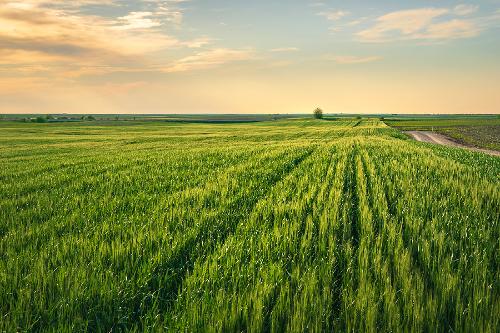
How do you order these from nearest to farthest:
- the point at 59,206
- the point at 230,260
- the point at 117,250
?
1. the point at 230,260
2. the point at 117,250
3. the point at 59,206

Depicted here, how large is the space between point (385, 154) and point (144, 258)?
17.8 meters

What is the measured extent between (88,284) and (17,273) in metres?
1.03

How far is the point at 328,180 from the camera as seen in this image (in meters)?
11.1

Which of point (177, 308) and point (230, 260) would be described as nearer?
point (177, 308)

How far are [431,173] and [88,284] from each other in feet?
39.8

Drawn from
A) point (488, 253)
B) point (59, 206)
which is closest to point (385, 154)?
point (488, 253)

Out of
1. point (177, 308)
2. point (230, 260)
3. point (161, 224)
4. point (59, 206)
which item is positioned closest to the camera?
point (177, 308)

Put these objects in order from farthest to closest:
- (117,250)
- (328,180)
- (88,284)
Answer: (328,180)
(117,250)
(88,284)

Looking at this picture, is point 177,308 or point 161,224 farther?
point 161,224

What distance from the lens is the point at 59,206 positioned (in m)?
7.89

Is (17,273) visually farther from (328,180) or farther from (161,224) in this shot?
(328,180)

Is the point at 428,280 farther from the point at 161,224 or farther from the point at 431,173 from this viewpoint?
the point at 431,173

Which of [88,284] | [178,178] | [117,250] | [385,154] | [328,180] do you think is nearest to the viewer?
[88,284]

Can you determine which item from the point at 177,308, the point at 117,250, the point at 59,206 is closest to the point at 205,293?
the point at 177,308
